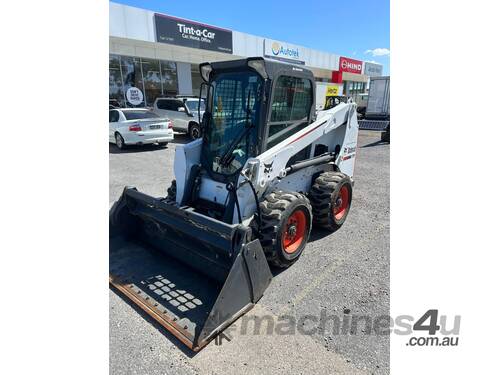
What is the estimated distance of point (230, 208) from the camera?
11.4 ft

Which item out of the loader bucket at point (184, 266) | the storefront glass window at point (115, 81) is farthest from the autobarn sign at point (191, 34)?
the loader bucket at point (184, 266)

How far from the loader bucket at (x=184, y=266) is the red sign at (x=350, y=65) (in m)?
31.2

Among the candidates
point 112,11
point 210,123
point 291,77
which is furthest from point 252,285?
point 112,11

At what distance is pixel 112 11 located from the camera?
1312 cm

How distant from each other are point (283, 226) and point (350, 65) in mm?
34357

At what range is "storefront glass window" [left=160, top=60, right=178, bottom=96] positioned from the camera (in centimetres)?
1808

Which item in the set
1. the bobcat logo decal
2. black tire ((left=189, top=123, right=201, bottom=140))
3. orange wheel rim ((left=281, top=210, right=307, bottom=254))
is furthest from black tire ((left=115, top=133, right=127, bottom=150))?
orange wheel rim ((left=281, top=210, right=307, bottom=254))

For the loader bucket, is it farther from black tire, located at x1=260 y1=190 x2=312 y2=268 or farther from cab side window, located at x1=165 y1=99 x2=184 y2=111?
cab side window, located at x1=165 y1=99 x2=184 y2=111

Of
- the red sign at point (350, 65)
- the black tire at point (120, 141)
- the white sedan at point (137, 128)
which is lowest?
the black tire at point (120, 141)

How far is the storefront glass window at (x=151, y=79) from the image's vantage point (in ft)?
57.6

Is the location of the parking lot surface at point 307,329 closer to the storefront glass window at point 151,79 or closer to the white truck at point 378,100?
the white truck at point 378,100

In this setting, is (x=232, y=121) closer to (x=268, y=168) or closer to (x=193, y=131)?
(x=268, y=168)

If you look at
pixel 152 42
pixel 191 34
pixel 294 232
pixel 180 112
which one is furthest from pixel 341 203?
pixel 191 34

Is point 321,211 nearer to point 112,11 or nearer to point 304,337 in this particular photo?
point 304,337
